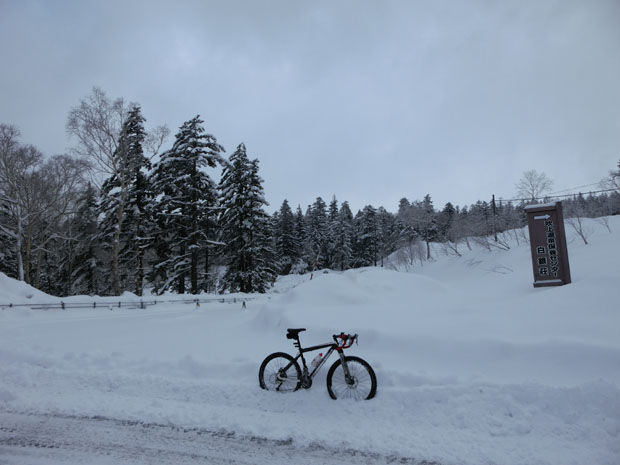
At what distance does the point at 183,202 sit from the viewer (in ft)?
82.1

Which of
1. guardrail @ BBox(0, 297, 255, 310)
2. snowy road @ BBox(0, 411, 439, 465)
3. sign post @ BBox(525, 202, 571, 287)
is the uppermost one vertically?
sign post @ BBox(525, 202, 571, 287)

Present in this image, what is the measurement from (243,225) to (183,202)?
18.6 ft

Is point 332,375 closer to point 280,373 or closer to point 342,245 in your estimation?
point 280,373

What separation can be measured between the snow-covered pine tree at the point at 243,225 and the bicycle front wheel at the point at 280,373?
23.4 metres

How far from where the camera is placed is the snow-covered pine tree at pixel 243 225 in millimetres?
28953

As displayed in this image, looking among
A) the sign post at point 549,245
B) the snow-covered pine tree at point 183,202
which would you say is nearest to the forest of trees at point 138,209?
the snow-covered pine tree at point 183,202

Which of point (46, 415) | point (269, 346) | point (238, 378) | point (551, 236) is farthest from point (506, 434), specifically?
point (551, 236)

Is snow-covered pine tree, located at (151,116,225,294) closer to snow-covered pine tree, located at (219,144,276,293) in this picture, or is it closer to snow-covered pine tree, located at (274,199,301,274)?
snow-covered pine tree, located at (219,144,276,293)

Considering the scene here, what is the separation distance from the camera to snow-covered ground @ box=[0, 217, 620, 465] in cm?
→ 397

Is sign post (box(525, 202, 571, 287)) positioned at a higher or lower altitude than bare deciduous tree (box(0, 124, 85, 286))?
lower

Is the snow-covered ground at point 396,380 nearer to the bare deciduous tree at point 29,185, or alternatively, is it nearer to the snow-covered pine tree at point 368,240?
the bare deciduous tree at point 29,185

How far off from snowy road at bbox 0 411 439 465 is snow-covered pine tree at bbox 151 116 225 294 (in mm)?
21108

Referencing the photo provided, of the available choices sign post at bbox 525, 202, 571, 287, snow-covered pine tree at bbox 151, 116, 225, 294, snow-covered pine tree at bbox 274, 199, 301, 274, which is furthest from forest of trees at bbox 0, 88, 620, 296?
snow-covered pine tree at bbox 274, 199, 301, 274

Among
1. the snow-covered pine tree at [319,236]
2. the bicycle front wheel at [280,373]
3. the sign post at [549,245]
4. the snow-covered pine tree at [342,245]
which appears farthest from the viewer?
the snow-covered pine tree at [319,236]
